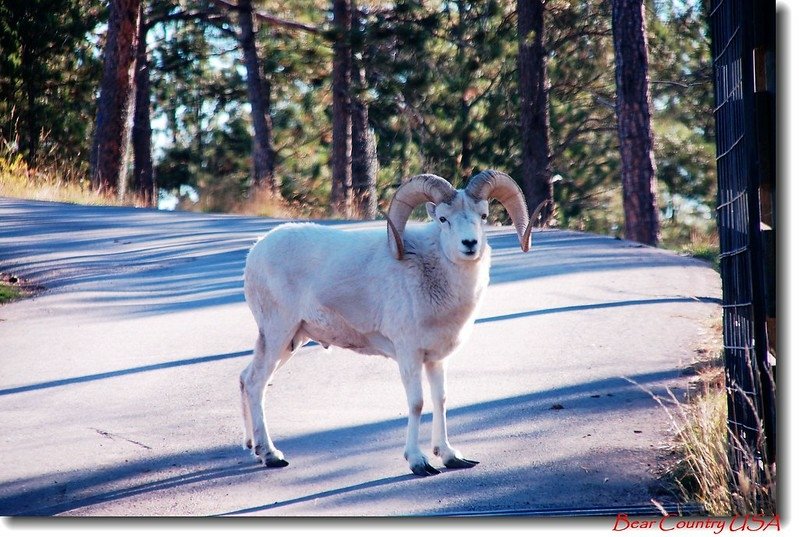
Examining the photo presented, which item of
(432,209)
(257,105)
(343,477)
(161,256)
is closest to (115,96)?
(257,105)

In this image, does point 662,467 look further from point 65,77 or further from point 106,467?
point 65,77

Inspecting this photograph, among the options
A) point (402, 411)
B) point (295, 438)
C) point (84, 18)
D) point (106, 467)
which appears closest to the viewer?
point (106, 467)

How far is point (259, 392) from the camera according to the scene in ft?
22.6

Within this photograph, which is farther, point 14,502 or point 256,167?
point 256,167

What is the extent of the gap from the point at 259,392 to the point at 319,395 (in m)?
1.20

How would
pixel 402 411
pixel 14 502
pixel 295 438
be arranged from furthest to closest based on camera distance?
pixel 402 411 < pixel 295 438 < pixel 14 502

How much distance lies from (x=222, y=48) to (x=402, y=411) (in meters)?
22.7

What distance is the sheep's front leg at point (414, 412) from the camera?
6367 millimetres

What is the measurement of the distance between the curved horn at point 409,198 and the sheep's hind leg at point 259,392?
1.04 m

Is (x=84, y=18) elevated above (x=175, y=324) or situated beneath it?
elevated above

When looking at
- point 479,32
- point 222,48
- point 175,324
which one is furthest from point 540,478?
point 222,48

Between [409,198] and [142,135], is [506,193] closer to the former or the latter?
[409,198]

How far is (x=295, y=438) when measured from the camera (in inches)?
280

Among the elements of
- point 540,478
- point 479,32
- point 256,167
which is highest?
point 479,32
